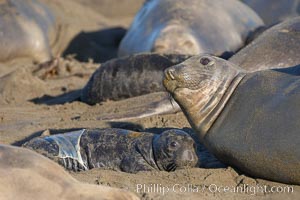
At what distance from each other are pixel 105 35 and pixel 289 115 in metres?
6.51

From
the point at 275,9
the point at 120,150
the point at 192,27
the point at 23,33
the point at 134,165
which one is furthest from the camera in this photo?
the point at 275,9

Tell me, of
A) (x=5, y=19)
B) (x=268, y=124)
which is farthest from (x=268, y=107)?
(x=5, y=19)

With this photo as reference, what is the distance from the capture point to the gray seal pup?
443 centimetres

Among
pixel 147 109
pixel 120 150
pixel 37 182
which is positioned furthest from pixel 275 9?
pixel 37 182

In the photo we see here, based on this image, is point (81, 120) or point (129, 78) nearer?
point (81, 120)

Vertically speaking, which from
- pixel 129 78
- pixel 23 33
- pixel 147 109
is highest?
pixel 147 109

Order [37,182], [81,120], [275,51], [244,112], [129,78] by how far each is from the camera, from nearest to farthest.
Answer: [37,182]
[244,112]
[81,120]
[275,51]
[129,78]

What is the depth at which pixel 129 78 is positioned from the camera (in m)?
6.21

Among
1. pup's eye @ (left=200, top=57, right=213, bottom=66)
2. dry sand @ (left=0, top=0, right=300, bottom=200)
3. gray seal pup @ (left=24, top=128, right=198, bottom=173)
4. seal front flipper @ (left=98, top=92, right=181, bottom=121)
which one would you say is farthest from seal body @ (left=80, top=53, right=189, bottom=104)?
pup's eye @ (left=200, top=57, right=213, bottom=66)

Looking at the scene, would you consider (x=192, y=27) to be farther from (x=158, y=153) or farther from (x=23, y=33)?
(x=158, y=153)

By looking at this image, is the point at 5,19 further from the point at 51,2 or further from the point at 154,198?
the point at 154,198

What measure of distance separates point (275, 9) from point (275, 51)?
11.2 ft

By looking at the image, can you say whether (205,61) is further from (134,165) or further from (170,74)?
(134,165)

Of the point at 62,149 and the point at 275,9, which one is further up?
the point at 62,149
